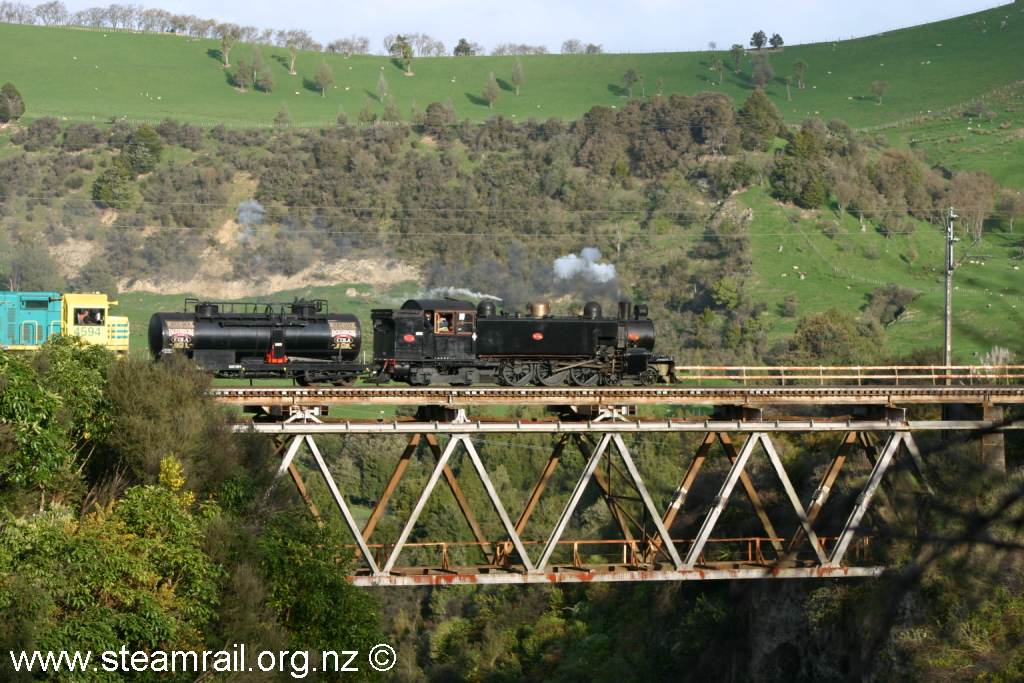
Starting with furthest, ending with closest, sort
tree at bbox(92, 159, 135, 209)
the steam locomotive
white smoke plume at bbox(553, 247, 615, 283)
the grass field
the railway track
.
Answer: tree at bbox(92, 159, 135, 209)
white smoke plume at bbox(553, 247, 615, 283)
the grass field
the steam locomotive
the railway track

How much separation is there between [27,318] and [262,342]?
16343mm

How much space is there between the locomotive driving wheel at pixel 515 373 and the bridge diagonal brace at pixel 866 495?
14.1 metres

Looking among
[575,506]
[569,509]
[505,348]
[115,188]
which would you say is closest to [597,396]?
[575,506]

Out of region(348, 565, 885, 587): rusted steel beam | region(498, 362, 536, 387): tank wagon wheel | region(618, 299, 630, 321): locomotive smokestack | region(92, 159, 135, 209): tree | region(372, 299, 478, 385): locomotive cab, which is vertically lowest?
region(348, 565, 885, 587): rusted steel beam

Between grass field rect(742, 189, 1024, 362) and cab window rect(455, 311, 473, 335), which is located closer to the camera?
cab window rect(455, 311, 473, 335)

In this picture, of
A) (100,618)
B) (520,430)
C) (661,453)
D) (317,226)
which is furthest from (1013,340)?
(317,226)

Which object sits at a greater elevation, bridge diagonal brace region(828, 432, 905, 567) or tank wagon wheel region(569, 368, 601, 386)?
tank wagon wheel region(569, 368, 601, 386)

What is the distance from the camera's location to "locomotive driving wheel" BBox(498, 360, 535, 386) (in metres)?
52.2

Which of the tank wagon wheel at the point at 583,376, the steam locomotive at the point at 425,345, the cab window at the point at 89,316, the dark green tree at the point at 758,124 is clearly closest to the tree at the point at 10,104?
the dark green tree at the point at 758,124

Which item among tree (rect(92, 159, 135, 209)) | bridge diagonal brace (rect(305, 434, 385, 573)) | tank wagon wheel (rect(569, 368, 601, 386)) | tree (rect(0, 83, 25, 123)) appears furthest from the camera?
tree (rect(0, 83, 25, 123))

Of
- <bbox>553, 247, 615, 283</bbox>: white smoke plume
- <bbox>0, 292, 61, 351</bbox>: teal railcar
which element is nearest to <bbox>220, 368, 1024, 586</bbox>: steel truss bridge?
<bbox>0, 292, 61, 351</bbox>: teal railcar

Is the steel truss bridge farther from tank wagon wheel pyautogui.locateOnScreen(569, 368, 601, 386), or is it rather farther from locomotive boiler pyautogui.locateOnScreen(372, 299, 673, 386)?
tank wagon wheel pyautogui.locateOnScreen(569, 368, 601, 386)

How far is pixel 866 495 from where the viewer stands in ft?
128

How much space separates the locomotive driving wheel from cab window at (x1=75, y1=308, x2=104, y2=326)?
19.2 metres
